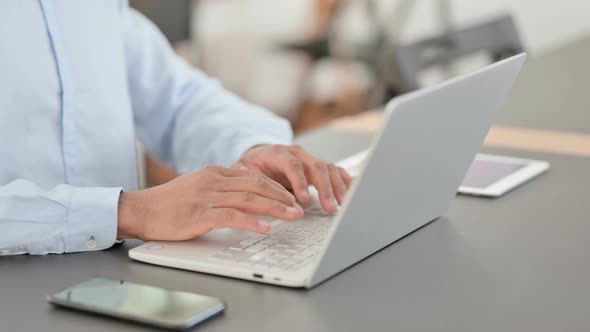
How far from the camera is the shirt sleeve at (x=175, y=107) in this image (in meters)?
1.72

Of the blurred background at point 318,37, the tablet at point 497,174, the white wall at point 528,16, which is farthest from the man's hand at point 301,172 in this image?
the white wall at point 528,16

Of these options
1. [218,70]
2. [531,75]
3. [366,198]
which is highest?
Answer: [366,198]

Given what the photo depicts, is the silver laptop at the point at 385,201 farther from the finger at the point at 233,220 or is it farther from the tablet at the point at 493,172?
the tablet at the point at 493,172

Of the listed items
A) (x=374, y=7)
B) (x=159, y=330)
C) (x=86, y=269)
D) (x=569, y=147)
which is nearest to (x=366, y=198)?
(x=159, y=330)

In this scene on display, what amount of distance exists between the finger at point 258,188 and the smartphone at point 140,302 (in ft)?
0.69

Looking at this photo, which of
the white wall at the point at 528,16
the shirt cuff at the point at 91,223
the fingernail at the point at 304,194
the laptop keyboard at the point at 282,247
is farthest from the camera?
the white wall at the point at 528,16

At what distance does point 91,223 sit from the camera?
117 centimetres

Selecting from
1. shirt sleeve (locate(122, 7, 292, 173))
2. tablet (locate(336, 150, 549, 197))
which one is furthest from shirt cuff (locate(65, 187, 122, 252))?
shirt sleeve (locate(122, 7, 292, 173))

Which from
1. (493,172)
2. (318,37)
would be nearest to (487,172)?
(493,172)

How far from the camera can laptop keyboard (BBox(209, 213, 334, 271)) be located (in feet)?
3.50

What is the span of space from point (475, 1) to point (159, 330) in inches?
164

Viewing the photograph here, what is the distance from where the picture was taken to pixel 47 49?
1515 mm

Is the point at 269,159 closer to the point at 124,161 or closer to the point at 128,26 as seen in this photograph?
the point at 124,161

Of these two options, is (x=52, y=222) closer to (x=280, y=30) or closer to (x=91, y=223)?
(x=91, y=223)
